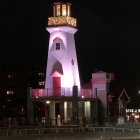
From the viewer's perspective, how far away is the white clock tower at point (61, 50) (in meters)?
75.4

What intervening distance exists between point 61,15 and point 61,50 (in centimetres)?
491

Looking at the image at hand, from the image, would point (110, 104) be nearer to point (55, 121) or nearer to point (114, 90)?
point (114, 90)

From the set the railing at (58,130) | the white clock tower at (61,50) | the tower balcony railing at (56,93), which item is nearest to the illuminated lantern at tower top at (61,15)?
the white clock tower at (61,50)

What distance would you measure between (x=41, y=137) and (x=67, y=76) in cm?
2692

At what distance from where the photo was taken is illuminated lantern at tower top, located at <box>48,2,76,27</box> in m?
75.4

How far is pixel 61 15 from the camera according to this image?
76000mm

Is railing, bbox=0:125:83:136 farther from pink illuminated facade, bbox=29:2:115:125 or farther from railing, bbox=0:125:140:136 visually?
pink illuminated facade, bbox=29:2:115:125

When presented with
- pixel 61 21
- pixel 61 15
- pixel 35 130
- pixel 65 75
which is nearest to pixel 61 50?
pixel 65 75

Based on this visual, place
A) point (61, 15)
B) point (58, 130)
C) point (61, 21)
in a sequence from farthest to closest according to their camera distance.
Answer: point (61, 15), point (61, 21), point (58, 130)

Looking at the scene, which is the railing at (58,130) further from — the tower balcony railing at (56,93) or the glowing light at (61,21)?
the glowing light at (61,21)

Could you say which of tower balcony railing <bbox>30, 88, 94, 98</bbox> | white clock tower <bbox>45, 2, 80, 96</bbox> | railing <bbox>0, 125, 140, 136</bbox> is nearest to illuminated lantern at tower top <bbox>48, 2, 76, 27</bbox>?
white clock tower <bbox>45, 2, 80, 96</bbox>

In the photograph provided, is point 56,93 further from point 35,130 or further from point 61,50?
point 35,130

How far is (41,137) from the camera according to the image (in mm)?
49312

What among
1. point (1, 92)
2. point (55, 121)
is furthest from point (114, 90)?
point (1, 92)
